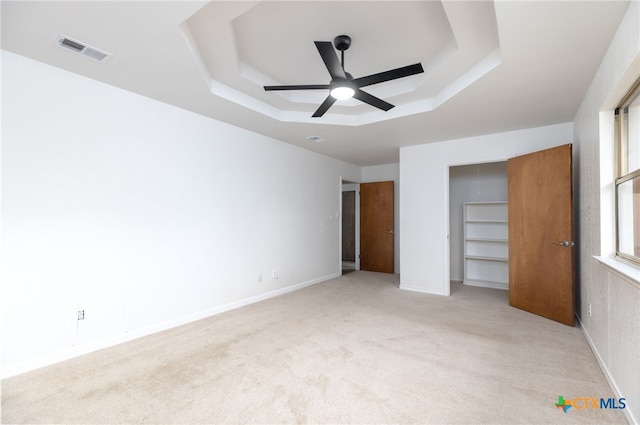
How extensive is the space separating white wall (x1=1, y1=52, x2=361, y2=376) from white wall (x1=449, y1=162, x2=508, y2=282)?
3516mm

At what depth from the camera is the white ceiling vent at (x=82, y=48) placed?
84.0 inches

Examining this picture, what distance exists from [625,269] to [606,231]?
0.70 m

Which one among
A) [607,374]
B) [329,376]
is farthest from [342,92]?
[607,374]

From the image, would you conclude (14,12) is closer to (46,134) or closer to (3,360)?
(46,134)

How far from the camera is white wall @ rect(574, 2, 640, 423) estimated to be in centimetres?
175

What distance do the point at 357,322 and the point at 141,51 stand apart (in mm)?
3226

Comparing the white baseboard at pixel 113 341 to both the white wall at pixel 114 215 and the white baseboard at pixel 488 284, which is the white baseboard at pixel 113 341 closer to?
the white wall at pixel 114 215

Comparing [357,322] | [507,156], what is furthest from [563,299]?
[357,322]

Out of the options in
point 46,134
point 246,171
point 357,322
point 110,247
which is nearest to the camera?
point 46,134

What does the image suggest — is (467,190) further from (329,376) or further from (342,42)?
(329,376)

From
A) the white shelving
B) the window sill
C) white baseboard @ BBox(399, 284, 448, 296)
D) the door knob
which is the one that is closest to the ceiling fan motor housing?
the window sill

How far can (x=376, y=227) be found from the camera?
21.9 feet

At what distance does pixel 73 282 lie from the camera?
260 centimetres

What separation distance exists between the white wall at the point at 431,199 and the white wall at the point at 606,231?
1.15m
